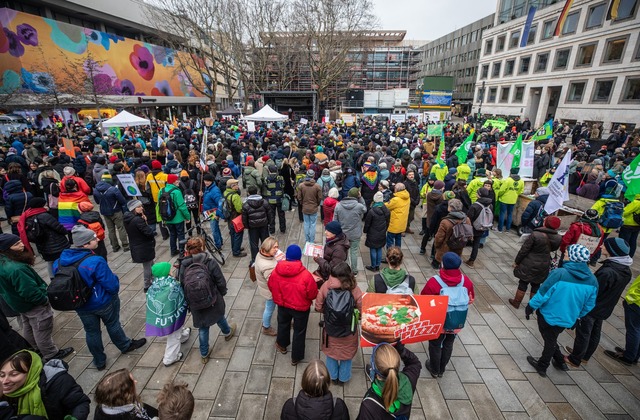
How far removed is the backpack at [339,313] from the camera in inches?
129

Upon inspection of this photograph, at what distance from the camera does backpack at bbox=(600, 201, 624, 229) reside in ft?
19.7

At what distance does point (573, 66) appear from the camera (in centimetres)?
2920

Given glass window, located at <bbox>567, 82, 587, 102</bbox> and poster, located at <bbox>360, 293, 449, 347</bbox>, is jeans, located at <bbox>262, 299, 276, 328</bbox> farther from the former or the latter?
glass window, located at <bbox>567, 82, 587, 102</bbox>

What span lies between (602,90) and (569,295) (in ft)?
111

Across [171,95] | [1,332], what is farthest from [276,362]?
[171,95]

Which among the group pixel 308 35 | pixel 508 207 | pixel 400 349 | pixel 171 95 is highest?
pixel 308 35

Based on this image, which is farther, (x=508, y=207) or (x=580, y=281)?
(x=508, y=207)

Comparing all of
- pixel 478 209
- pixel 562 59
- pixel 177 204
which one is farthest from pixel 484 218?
pixel 562 59

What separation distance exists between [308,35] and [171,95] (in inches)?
942

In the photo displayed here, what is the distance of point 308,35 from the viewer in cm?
3181

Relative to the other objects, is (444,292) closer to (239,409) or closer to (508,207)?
(239,409)

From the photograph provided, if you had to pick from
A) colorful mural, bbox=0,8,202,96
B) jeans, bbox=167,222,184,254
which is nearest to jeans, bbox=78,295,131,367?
jeans, bbox=167,222,184,254

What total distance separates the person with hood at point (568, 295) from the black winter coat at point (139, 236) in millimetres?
6101

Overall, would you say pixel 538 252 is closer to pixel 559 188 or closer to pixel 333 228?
pixel 559 188
